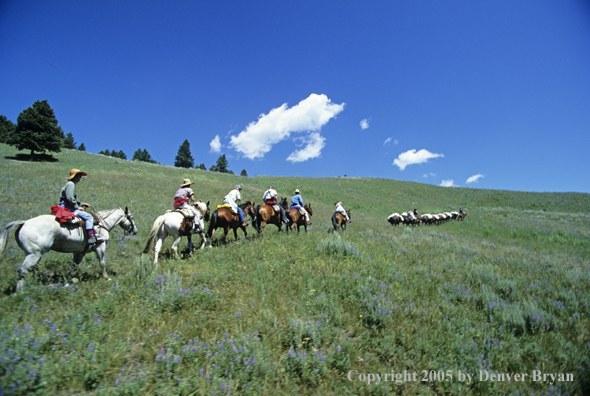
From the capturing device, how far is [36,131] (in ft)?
122

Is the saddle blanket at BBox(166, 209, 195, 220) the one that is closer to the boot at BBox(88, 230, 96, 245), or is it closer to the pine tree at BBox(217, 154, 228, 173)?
the boot at BBox(88, 230, 96, 245)

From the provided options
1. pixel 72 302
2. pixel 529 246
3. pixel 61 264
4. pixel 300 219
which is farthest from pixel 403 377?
pixel 529 246

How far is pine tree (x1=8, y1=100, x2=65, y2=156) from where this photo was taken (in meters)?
36.2

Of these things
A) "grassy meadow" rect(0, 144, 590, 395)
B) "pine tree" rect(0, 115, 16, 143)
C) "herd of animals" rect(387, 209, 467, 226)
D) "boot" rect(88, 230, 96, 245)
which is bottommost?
"grassy meadow" rect(0, 144, 590, 395)

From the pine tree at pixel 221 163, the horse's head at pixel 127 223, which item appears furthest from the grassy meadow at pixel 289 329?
the pine tree at pixel 221 163

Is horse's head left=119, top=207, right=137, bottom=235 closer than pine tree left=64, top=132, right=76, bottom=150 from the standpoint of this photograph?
Yes

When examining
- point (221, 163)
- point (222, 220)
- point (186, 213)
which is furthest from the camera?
point (221, 163)

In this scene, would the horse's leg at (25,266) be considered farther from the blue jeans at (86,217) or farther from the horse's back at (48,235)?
the blue jeans at (86,217)

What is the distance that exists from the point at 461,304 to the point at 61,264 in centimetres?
1023

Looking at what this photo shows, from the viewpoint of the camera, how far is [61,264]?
20.5ft

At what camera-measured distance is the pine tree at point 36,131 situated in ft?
119

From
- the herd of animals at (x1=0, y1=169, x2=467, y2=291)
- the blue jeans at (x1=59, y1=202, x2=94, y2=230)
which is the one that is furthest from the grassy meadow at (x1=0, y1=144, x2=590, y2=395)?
the blue jeans at (x1=59, y1=202, x2=94, y2=230)

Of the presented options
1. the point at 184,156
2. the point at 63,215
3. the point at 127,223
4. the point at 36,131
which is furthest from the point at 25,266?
the point at 184,156

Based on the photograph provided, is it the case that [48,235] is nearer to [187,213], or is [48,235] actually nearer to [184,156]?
[187,213]
